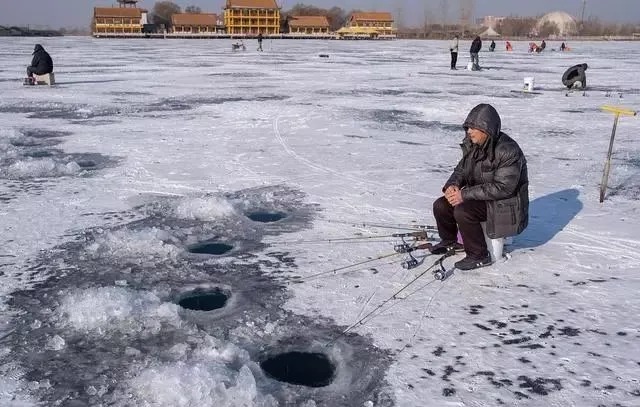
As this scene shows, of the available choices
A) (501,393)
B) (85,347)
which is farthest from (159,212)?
(501,393)

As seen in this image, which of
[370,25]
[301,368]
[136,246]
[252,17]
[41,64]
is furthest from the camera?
[370,25]

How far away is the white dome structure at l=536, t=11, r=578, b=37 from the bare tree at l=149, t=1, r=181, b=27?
96.2m

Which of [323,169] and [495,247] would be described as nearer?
[495,247]

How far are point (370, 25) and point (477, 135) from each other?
128218 mm

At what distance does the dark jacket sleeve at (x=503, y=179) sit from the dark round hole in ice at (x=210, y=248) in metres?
2.17

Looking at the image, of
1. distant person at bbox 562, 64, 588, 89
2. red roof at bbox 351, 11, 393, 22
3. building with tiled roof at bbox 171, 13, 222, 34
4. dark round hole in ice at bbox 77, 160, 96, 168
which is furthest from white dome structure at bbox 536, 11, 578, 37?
dark round hole in ice at bbox 77, 160, 96, 168

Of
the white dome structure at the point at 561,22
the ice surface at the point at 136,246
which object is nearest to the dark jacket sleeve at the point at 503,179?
the ice surface at the point at 136,246

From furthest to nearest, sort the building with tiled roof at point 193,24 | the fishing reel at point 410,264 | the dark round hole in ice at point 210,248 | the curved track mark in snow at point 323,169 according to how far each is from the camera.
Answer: the building with tiled roof at point 193,24, the curved track mark in snow at point 323,169, the dark round hole in ice at point 210,248, the fishing reel at point 410,264

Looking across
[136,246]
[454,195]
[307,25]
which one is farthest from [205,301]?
[307,25]

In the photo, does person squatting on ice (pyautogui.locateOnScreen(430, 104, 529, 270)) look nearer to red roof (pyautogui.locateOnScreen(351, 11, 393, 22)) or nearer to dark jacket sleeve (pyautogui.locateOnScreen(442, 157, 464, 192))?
dark jacket sleeve (pyautogui.locateOnScreen(442, 157, 464, 192))

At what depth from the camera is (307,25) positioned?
122m

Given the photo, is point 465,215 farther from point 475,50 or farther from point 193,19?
point 193,19

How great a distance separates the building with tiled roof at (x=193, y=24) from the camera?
382 ft

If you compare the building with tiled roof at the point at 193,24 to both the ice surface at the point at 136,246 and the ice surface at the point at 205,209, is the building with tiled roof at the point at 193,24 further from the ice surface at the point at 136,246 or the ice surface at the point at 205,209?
the ice surface at the point at 136,246
